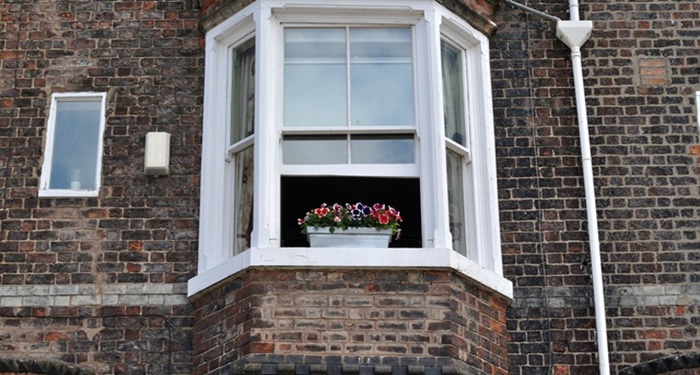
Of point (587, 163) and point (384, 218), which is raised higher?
point (587, 163)

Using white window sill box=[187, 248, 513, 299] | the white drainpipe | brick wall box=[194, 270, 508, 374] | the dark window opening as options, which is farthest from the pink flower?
the white drainpipe

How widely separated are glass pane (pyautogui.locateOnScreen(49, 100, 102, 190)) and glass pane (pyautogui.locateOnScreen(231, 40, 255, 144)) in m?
1.25

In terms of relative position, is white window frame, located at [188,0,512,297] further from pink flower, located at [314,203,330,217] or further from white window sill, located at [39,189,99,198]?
white window sill, located at [39,189,99,198]

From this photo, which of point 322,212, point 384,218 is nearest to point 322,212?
point 322,212

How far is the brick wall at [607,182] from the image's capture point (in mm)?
12734

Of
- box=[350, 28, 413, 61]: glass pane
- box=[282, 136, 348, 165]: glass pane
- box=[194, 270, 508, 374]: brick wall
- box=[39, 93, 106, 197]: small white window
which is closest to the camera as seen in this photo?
box=[194, 270, 508, 374]: brick wall

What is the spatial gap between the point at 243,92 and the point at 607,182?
10.9 feet

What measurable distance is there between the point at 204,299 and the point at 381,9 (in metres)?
3.02

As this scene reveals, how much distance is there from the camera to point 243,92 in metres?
13.6

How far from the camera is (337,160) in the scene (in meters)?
13.0

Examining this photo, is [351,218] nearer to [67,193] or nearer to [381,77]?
[381,77]

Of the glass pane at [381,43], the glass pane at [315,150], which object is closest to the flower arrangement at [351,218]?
the glass pane at [315,150]

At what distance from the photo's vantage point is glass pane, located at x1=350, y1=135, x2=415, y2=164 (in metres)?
13.1

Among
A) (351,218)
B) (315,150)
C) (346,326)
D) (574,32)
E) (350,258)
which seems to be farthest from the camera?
(574,32)
